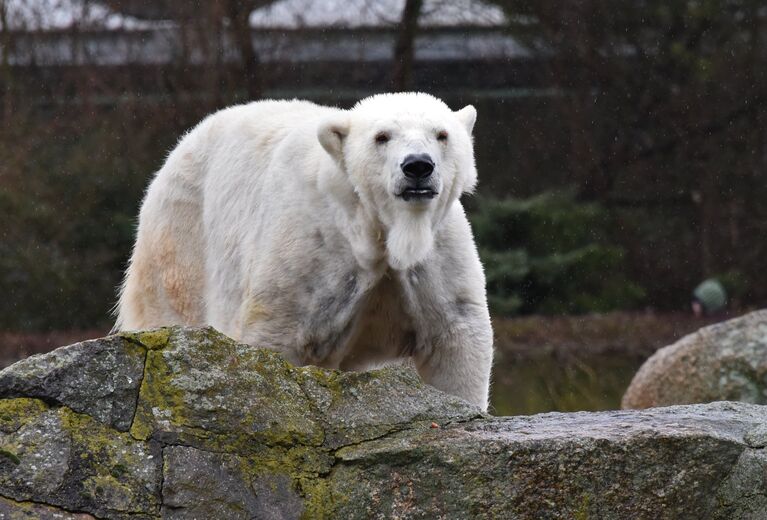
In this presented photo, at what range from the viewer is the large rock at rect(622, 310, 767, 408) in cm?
608

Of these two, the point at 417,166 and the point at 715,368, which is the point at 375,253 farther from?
the point at 715,368

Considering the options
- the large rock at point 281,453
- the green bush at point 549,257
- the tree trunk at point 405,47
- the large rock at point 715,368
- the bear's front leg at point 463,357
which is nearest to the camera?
the large rock at point 281,453

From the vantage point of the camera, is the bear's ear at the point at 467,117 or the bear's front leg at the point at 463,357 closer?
the bear's front leg at the point at 463,357

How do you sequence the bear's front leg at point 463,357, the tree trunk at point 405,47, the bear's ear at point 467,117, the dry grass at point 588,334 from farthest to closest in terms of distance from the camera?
the tree trunk at point 405,47
the dry grass at point 588,334
the bear's ear at point 467,117
the bear's front leg at point 463,357

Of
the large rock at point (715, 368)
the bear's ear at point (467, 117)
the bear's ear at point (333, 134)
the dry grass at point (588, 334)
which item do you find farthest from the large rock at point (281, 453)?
the dry grass at point (588, 334)

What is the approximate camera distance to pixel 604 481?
2.67 m

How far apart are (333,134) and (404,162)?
0.37m

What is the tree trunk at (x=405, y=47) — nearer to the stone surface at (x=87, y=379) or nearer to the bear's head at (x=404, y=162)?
the bear's head at (x=404, y=162)

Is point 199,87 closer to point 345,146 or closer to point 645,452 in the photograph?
point 345,146

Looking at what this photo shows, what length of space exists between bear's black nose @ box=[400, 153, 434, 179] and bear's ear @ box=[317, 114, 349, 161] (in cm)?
34

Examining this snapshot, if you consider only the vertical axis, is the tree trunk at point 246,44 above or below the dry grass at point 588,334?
above

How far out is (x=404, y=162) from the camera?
362 cm

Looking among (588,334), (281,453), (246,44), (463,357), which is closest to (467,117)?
(463,357)

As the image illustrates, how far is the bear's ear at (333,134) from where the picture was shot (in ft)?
12.7
